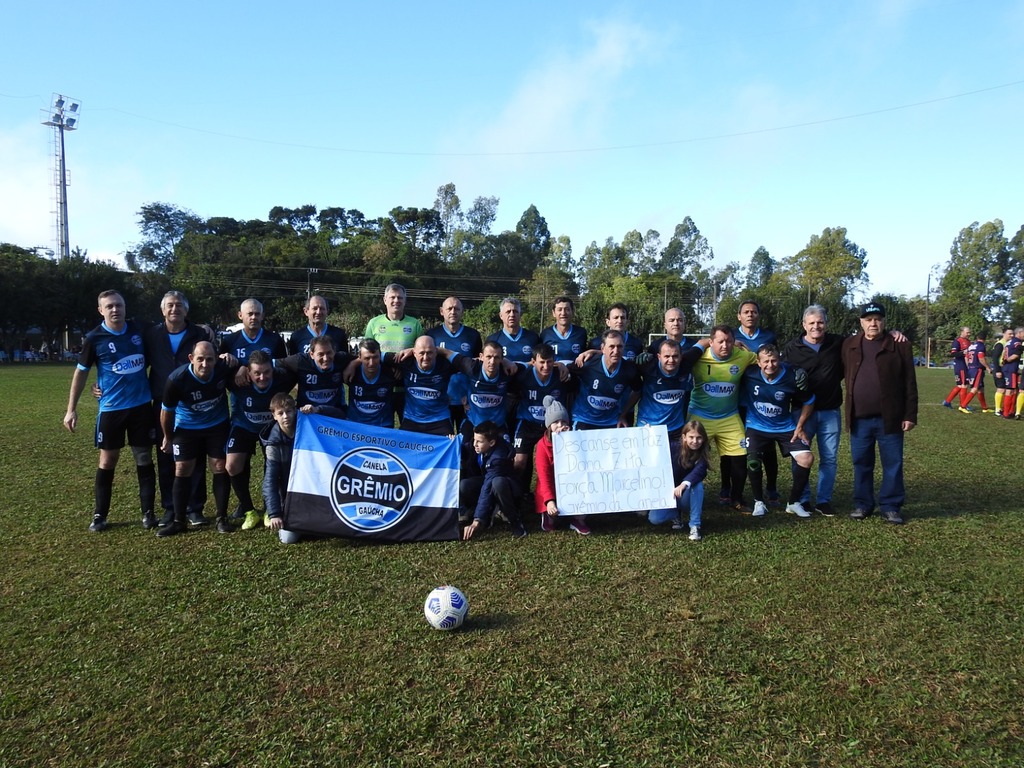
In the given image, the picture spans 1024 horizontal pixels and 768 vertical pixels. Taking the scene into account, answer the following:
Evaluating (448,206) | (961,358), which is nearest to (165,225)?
(448,206)

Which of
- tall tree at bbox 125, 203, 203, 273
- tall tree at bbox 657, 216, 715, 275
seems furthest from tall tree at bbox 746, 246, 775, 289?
tall tree at bbox 125, 203, 203, 273

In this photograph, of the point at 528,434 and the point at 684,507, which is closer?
the point at 684,507

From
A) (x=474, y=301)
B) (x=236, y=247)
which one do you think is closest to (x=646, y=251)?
(x=474, y=301)

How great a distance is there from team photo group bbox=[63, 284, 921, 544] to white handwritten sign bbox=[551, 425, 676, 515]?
0.27 feet

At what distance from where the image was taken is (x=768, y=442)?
6539 millimetres

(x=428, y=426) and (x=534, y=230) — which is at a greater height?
(x=534, y=230)

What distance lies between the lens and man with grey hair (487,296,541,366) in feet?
22.0

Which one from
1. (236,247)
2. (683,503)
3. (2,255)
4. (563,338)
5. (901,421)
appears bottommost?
(683,503)

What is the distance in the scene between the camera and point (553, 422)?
591 cm

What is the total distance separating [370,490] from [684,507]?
9.28 feet

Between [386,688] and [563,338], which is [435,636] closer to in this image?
[386,688]

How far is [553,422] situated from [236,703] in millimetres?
3507

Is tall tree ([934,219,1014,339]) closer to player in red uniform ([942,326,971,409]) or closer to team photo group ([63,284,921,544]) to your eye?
player in red uniform ([942,326,971,409])

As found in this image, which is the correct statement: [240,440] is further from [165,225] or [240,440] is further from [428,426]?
[165,225]
